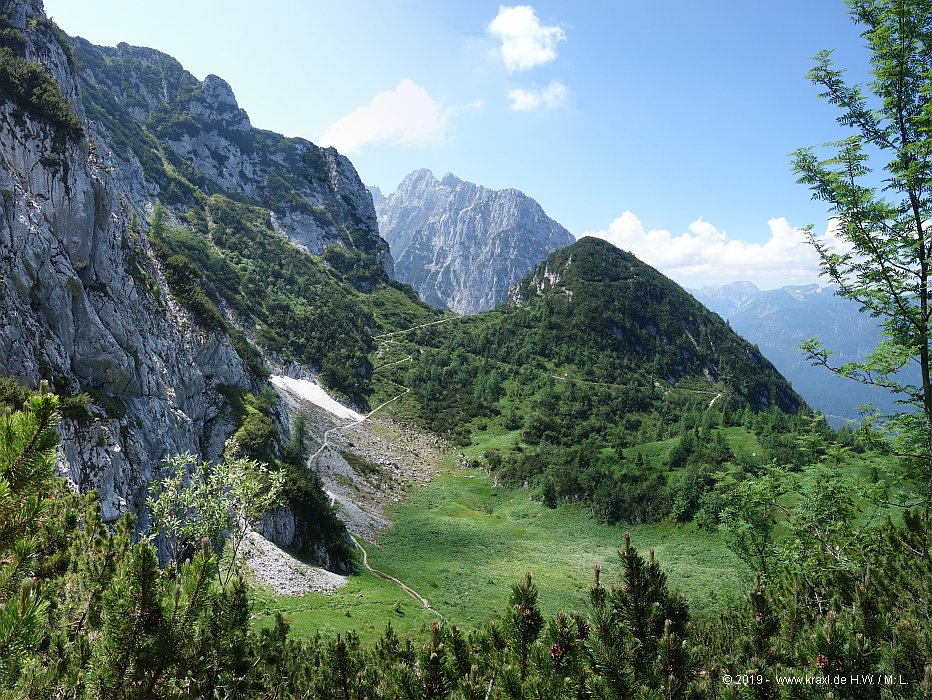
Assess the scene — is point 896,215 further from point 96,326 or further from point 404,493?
point 404,493

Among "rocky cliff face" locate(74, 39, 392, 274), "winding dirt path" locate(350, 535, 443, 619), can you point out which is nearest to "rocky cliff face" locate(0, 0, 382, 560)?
"winding dirt path" locate(350, 535, 443, 619)

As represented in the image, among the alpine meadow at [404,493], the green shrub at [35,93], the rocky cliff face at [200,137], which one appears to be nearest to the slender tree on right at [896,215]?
the alpine meadow at [404,493]

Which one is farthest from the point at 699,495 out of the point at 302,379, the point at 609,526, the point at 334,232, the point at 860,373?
the point at 334,232

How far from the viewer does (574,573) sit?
3619 centimetres

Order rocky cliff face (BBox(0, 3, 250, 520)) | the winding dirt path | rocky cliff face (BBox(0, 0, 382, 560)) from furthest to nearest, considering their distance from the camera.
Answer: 1. the winding dirt path
2. rocky cliff face (BBox(0, 0, 382, 560))
3. rocky cliff face (BBox(0, 3, 250, 520))

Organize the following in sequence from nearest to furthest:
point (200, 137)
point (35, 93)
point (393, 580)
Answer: point (393, 580) < point (35, 93) < point (200, 137)

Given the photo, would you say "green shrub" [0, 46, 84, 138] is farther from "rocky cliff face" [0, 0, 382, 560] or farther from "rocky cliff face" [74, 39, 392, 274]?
"rocky cliff face" [74, 39, 392, 274]

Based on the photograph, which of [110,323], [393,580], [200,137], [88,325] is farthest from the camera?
[200,137]

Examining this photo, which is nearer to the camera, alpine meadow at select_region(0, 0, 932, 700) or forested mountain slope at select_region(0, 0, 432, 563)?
alpine meadow at select_region(0, 0, 932, 700)

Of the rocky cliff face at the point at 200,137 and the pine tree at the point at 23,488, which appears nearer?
the pine tree at the point at 23,488

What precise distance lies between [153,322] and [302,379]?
52.3m

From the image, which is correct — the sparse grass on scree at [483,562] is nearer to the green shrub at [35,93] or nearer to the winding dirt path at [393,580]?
the winding dirt path at [393,580]

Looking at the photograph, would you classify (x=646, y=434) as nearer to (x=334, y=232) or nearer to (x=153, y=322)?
(x=153, y=322)

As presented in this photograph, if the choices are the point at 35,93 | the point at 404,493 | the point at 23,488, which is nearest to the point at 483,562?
the point at 404,493
